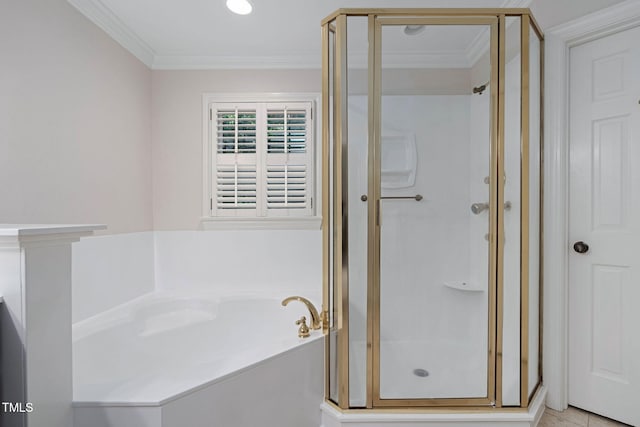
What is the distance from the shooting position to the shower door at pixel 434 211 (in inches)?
62.8

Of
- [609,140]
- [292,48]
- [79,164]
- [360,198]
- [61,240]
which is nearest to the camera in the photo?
[61,240]

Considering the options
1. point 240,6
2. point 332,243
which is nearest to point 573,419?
point 332,243

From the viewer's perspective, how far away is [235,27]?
89.6 inches

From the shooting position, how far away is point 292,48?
8.43 feet

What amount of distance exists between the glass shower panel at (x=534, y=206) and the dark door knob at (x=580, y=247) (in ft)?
0.62

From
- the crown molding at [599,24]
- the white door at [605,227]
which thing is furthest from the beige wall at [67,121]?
the white door at [605,227]

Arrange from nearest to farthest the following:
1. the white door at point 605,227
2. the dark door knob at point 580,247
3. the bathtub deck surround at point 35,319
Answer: the bathtub deck surround at point 35,319
the white door at point 605,227
the dark door knob at point 580,247

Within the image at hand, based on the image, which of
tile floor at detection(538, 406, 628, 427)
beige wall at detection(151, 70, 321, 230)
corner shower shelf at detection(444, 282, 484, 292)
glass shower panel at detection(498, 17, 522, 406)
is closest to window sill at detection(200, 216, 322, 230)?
beige wall at detection(151, 70, 321, 230)

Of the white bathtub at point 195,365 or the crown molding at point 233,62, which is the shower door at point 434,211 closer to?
the white bathtub at point 195,365

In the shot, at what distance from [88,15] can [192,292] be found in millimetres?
1911

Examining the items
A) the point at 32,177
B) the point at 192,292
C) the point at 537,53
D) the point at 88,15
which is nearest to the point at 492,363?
the point at 537,53

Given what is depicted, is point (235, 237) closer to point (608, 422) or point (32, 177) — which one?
point (32, 177)

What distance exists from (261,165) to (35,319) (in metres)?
1.89

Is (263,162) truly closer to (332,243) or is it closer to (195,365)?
(332,243)
